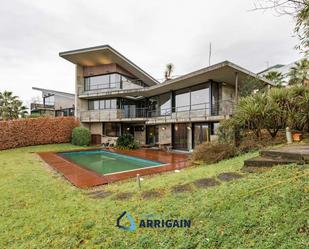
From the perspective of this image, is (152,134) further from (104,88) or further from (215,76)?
(215,76)

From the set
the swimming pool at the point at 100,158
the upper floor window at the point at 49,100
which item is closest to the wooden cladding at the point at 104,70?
the swimming pool at the point at 100,158

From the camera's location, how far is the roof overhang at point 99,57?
1772 centimetres

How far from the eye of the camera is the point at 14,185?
20.1 feet

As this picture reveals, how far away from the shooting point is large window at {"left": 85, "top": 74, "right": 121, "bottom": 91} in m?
20.1

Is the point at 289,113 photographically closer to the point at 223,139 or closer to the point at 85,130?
the point at 223,139

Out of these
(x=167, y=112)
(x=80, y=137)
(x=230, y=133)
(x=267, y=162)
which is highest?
(x=167, y=112)

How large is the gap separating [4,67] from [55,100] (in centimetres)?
700

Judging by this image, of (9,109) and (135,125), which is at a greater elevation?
(9,109)

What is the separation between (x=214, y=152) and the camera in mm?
8258

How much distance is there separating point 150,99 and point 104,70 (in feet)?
20.2

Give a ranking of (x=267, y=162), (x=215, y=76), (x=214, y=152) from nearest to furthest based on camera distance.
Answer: (x=267, y=162), (x=214, y=152), (x=215, y=76)

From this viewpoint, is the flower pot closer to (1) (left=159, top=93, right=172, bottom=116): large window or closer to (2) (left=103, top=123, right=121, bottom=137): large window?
(1) (left=159, top=93, right=172, bottom=116): large window

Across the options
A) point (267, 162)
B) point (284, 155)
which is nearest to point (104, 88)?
point (267, 162)

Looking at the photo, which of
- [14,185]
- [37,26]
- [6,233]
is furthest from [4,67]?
[6,233]
